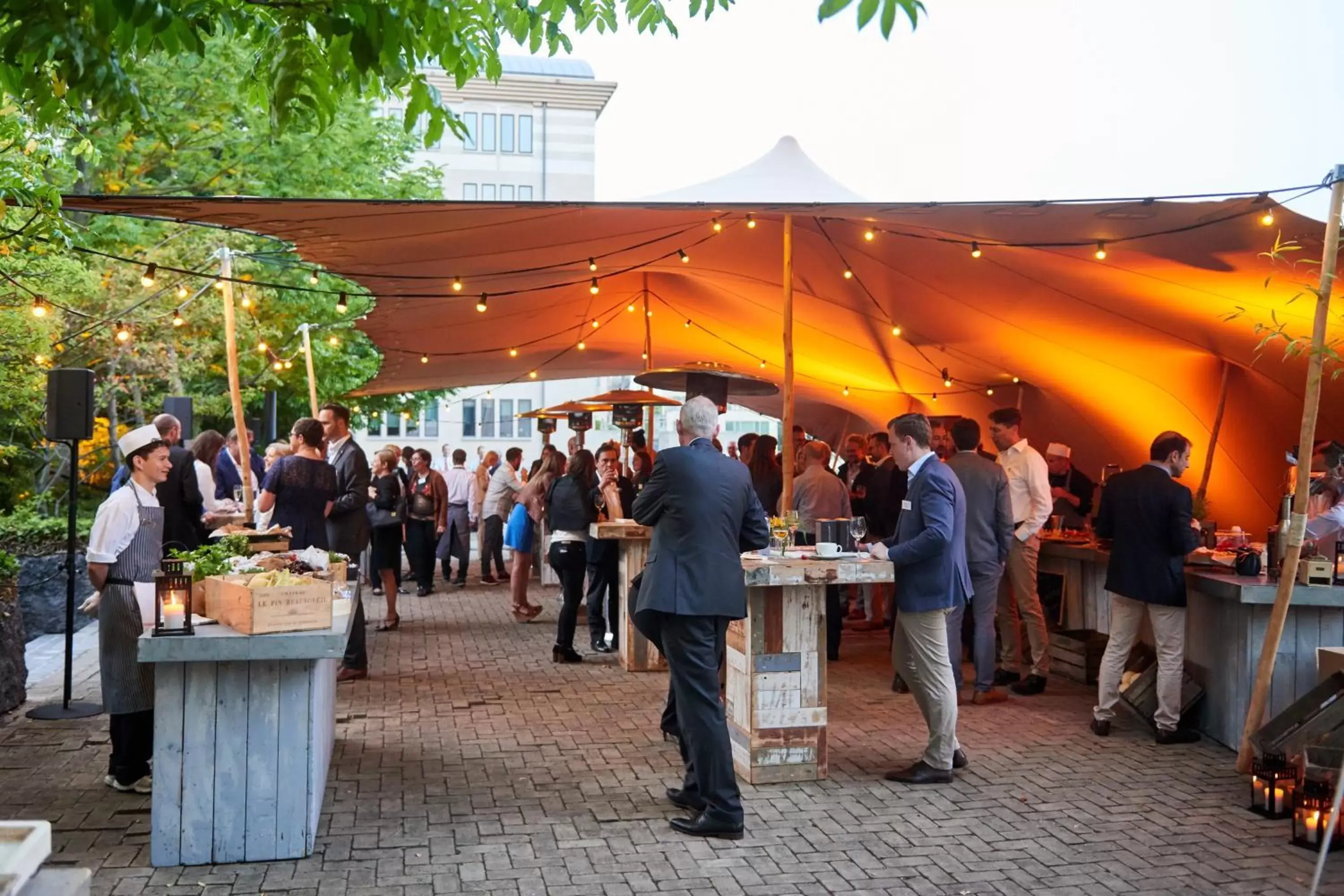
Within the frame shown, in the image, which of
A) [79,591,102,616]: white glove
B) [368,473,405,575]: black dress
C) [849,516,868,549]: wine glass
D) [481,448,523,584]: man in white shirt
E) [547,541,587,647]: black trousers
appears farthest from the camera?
[481,448,523,584]: man in white shirt

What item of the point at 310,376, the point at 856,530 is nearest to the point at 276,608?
the point at 856,530

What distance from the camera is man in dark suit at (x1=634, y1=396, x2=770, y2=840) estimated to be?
4766mm

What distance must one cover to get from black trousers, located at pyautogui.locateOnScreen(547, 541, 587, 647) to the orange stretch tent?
2.34 meters

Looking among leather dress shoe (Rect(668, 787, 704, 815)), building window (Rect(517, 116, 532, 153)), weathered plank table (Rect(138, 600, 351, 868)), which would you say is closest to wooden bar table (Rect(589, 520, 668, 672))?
leather dress shoe (Rect(668, 787, 704, 815))

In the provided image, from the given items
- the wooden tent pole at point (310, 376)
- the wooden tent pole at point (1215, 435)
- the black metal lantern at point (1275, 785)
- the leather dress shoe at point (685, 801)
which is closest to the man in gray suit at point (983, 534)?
the black metal lantern at point (1275, 785)

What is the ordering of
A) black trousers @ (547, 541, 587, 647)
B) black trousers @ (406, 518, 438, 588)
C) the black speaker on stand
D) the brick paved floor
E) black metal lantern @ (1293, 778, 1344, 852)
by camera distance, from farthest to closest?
black trousers @ (406, 518, 438, 588) < black trousers @ (547, 541, 587, 647) < the black speaker on stand < black metal lantern @ (1293, 778, 1344, 852) < the brick paved floor

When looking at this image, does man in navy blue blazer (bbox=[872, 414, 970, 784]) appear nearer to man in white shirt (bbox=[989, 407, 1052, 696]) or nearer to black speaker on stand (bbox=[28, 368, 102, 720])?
man in white shirt (bbox=[989, 407, 1052, 696])

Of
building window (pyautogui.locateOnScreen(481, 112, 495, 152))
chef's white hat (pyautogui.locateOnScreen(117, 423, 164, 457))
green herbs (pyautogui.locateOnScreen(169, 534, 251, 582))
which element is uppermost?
building window (pyautogui.locateOnScreen(481, 112, 495, 152))

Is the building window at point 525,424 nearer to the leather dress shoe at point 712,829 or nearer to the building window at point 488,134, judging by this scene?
the building window at point 488,134

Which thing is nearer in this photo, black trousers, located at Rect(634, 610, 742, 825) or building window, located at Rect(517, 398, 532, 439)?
black trousers, located at Rect(634, 610, 742, 825)

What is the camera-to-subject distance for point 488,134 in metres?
49.3

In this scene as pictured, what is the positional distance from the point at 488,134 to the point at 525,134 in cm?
155

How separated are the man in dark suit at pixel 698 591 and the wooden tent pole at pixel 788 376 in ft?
10.1

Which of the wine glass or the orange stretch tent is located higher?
the orange stretch tent
